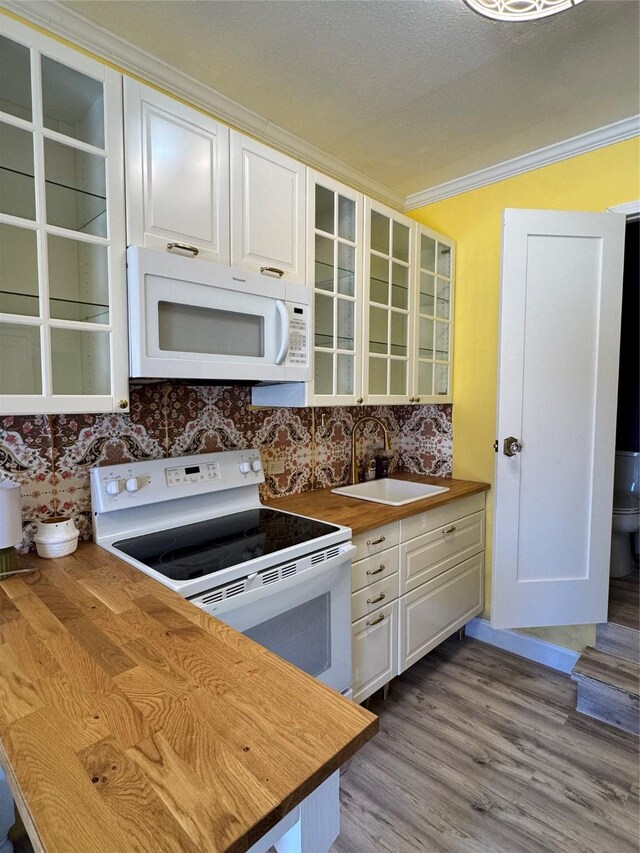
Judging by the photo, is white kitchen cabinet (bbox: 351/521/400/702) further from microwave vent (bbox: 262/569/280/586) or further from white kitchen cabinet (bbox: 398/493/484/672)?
microwave vent (bbox: 262/569/280/586)

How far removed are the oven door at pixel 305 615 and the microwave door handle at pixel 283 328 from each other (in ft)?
2.36

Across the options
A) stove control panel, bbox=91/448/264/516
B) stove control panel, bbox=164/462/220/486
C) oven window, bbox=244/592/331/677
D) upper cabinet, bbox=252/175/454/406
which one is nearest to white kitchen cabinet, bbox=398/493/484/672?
oven window, bbox=244/592/331/677

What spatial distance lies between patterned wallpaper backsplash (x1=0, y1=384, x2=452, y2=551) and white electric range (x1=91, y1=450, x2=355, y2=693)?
0.09 metres

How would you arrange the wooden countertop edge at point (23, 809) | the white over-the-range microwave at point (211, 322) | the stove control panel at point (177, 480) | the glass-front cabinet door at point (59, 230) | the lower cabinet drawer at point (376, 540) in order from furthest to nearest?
the lower cabinet drawer at point (376, 540) → the stove control panel at point (177, 480) → the white over-the-range microwave at point (211, 322) → the glass-front cabinet door at point (59, 230) → the wooden countertop edge at point (23, 809)

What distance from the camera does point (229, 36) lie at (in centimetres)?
145

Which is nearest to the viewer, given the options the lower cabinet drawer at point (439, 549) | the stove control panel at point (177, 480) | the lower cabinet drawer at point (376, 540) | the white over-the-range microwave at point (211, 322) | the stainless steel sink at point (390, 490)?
the white over-the-range microwave at point (211, 322)

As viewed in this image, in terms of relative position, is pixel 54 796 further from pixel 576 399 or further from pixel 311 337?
pixel 576 399

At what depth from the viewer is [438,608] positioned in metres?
2.18

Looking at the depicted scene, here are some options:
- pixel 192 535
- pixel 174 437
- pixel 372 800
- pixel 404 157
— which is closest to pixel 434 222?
pixel 404 157

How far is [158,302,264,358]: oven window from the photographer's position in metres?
1.33

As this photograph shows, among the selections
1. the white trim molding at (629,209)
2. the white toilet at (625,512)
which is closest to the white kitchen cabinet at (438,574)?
the white toilet at (625,512)

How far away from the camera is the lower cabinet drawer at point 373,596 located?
5.67 feet

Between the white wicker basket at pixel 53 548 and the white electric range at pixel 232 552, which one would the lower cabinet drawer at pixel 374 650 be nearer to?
the white electric range at pixel 232 552

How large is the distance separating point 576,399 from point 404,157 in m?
1.44
